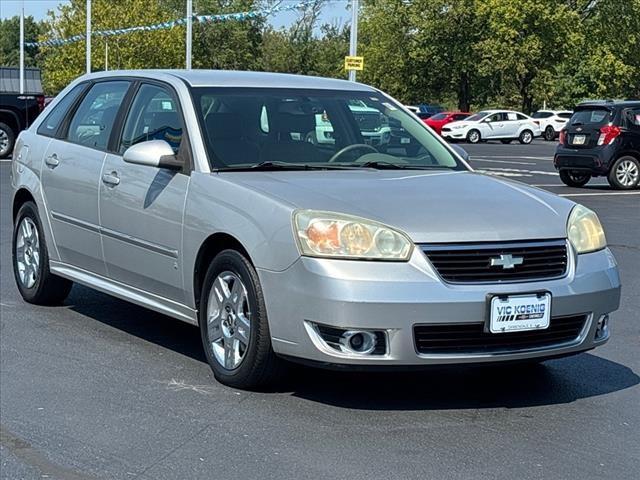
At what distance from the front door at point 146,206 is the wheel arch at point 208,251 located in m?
0.14

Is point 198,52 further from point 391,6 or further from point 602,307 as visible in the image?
point 602,307

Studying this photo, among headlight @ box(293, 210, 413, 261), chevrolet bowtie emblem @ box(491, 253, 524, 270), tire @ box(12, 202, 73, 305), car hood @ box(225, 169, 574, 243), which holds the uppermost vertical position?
car hood @ box(225, 169, 574, 243)

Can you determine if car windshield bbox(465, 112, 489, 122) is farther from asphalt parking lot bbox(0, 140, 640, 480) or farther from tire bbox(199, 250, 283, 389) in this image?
tire bbox(199, 250, 283, 389)

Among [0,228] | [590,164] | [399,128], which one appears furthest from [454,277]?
[590,164]

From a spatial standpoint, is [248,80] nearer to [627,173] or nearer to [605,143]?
[605,143]

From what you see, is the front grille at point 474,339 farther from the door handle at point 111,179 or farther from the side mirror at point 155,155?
the door handle at point 111,179

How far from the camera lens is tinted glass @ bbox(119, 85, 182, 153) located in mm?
6297

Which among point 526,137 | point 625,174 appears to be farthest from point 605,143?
point 526,137

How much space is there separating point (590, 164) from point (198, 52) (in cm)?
7039

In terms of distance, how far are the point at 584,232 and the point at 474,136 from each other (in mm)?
42027

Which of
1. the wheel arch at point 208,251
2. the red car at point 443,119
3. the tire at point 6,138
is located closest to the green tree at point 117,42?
the red car at point 443,119

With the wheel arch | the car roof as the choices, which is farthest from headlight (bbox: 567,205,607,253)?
the car roof

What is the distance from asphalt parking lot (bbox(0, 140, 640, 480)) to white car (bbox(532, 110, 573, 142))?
47.6 meters

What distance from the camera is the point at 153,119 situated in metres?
6.59
